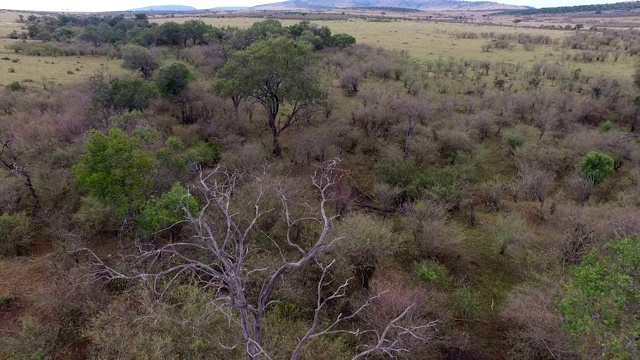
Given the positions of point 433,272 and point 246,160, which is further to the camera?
point 246,160

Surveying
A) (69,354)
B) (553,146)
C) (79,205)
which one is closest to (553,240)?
(553,146)

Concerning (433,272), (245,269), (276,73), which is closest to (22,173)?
(276,73)

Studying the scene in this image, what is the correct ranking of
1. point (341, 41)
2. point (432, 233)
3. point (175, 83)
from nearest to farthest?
1. point (432, 233)
2. point (175, 83)
3. point (341, 41)

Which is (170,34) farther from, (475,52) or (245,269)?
(245,269)

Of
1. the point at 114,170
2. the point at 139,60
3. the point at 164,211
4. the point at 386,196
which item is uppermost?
the point at 139,60

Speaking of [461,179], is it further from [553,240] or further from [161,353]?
[161,353]

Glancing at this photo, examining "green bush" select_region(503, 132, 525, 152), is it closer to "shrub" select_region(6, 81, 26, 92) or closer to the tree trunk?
the tree trunk

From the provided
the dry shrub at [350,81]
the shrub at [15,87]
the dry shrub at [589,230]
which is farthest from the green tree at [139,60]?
the dry shrub at [589,230]
